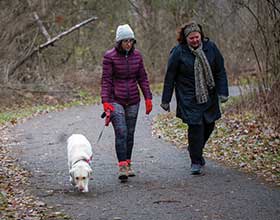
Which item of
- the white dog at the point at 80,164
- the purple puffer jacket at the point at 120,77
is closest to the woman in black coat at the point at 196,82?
the purple puffer jacket at the point at 120,77

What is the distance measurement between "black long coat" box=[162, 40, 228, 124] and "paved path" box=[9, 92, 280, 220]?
88 centimetres

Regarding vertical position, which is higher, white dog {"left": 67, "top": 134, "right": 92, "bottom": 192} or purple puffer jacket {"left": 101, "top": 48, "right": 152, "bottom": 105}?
purple puffer jacket {"left": 101, "top": 48, "right": 152, "bottom": 105}

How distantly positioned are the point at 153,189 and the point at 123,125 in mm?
1110

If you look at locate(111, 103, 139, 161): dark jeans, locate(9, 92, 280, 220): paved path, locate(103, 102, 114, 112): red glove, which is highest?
locate(103, 102, 114, 112): red glove

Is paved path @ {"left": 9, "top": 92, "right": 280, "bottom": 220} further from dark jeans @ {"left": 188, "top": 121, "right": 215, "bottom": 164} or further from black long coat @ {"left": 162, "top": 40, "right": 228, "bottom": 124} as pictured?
black long coat @ {"left": 162, "top": 40, "right": 228, "bottom": 124}

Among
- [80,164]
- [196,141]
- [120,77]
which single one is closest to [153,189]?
[80,164]

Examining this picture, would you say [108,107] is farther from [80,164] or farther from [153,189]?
[153,189]

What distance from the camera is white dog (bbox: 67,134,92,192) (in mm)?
7688

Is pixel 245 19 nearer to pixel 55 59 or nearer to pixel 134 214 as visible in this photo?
pixel 134 214

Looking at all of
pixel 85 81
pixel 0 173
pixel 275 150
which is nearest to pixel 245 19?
pixel 275 150

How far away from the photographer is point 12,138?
14.3 m

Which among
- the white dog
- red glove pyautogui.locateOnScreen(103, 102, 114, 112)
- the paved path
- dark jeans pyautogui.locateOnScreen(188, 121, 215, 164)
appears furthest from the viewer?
dark jeans pyautogui.locateOnScreen(188, 121, 215, 164)

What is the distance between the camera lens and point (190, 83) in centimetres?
870

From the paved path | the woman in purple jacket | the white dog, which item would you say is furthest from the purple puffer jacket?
the paved path
